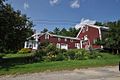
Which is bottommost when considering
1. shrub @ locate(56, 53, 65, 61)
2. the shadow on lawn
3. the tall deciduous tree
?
the shadow on lawn

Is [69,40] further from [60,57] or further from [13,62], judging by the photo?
[13,62]

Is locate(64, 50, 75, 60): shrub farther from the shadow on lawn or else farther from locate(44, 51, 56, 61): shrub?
the shadow on lawn

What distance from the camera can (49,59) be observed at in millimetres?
28453

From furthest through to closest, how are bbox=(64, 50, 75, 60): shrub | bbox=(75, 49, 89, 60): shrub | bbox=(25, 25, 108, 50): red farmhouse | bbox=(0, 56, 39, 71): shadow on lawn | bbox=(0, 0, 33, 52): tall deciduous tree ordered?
bbox=(25, 25, 108, 50): red farmhouse < bbox=(75, 49, 89, 60): shrub < bbox=(64, 50, 75, 60): shrub < bbox=(0, 0, 33, 52): tall deciduous tree < bbox=(0, 56, 39, 71): shadow on lawn

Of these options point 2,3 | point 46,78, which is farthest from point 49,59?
point 46,78

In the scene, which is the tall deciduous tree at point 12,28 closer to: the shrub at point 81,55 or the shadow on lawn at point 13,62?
the shadow on lawn at point 13,62

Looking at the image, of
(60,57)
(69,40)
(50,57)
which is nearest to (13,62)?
(50,57)

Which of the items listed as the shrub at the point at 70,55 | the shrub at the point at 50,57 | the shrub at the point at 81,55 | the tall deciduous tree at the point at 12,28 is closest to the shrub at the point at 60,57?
the shrub at the point at 50,57

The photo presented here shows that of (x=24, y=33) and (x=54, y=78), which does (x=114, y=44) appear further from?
(x=54, y=78)

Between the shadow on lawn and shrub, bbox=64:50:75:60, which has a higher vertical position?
shrub, bbox=64:50:75:60

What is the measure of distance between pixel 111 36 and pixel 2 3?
737 inches

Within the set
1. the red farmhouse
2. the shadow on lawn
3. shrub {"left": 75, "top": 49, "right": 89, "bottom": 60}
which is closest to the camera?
the shadow on lawn

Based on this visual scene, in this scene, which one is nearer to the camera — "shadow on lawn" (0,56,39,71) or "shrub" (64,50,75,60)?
"shadow on lawn" (0,56,39,71)

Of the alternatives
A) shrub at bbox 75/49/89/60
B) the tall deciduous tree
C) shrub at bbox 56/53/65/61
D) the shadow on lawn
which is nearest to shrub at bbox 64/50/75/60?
shrub at bbox 75/49/89/60
